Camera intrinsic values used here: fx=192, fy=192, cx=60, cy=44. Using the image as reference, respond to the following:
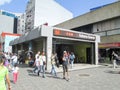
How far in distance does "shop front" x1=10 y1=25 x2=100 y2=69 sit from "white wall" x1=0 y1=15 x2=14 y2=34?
84981mm

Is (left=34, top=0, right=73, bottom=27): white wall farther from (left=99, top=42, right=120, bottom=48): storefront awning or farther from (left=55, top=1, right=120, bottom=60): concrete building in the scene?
(left=99, top=42, right=120, bottom=48): storefront awning

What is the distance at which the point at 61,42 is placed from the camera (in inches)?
1033

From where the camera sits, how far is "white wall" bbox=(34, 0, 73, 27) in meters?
71.1

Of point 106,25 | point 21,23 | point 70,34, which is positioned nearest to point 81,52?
point 106,25

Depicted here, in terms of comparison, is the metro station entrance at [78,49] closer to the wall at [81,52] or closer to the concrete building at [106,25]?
the wall at [81,52]

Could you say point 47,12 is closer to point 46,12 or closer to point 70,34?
point 46,12

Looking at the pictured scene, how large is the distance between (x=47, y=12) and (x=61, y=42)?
154ft

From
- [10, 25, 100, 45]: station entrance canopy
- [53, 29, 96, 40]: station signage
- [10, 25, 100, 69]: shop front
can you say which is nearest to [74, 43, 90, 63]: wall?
[10, 25, 100, 69]: shop front

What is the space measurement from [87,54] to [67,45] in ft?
11.0

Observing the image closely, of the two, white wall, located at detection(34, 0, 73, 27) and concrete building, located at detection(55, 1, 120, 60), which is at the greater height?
white wall, located at detection(34, 0, 73, 27)

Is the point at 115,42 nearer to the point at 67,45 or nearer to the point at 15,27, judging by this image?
the point at 67,45

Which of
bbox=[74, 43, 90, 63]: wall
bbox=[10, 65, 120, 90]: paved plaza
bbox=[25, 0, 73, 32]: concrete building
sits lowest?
bbox=[10, 65, 120, 90]: paved plaza

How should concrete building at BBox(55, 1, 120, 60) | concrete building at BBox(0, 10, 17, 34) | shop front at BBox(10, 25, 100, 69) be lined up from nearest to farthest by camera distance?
shop front at BBox(10, 25, 100, 69), concrete building at BBox(55, 1, 120, 60), concrete building at BBox(0, 10, 17, 34)

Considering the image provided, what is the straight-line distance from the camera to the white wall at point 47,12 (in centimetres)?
7106
